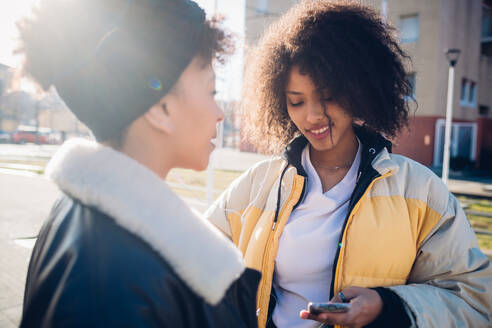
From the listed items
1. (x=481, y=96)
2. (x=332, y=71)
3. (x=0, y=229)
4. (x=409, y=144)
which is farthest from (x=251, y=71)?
(x=481, y=96)

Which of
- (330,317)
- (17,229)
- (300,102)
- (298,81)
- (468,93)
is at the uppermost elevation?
(468,93)

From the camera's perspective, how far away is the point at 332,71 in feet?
5.78

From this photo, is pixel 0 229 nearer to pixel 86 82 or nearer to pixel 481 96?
pixel 86 82

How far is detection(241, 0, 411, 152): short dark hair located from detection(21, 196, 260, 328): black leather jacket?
1.25 m

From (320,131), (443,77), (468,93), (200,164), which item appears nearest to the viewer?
(200,164)

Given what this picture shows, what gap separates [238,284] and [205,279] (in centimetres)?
33

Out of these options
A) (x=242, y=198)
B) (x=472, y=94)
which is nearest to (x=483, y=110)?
(x=472, y=94)

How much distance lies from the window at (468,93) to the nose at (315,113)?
2553cm

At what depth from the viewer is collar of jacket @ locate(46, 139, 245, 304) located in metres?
0.87

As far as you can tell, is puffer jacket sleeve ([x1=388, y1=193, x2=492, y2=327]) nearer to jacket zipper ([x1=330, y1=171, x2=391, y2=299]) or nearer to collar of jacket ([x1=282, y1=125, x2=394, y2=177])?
jacket zipper ([x1=330, y1=171, x2=391, y2=299])

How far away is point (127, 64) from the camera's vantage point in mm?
933

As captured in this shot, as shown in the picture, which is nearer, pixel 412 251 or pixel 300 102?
pixel 412 251

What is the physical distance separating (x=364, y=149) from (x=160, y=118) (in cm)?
118

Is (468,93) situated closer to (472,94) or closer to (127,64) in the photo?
(472,94)
